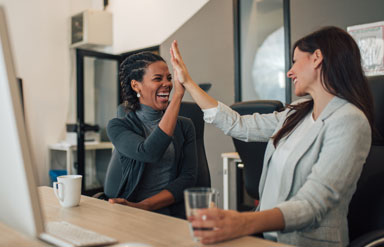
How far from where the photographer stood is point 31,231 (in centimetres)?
55

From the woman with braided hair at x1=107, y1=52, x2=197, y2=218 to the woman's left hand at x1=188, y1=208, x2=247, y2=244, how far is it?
576mm

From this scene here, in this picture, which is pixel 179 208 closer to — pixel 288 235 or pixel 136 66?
pixel 288 235

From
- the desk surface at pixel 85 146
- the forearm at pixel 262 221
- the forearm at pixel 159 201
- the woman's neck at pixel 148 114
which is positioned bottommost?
the desk surface at pixel 85 146

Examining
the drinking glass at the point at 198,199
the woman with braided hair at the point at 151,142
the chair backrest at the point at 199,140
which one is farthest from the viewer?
the chair backrest at the point at 199,140

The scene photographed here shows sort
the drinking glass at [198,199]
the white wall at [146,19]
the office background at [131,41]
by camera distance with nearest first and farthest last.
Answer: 1. the drinking glass at [198,199]
2. the office background at [131,41]
3. the white wall at [146,19]

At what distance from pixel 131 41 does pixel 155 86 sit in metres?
3.08

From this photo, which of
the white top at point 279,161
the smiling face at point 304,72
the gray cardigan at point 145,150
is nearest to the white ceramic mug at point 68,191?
the gray cardigan at point 145,150

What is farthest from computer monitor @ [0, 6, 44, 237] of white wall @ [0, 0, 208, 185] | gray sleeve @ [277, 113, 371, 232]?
white wall @ [0, 0, 208, 185]

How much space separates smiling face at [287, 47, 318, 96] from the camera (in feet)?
4.00

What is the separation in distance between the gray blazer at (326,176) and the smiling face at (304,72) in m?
0.13

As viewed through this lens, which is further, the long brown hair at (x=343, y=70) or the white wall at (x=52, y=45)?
the white wall at (x=52, y=45)

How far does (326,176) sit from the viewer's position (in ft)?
3.14

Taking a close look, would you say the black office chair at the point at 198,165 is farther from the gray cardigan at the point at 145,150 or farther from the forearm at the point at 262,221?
the forearm at the point at 262,221

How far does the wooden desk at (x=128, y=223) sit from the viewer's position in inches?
30.0
